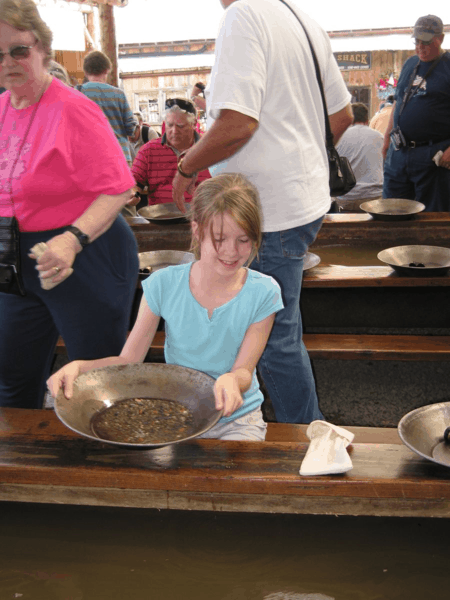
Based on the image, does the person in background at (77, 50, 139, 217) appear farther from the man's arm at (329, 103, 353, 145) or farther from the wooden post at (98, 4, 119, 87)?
the wooden post at (98, 4, 119, 87)

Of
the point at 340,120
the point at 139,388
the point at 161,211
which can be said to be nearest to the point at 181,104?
the point at 161,211

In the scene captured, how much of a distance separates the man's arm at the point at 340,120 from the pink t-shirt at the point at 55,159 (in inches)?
37.6

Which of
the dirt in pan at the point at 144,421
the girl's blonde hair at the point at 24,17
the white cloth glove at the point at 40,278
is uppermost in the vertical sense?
the girl's blonde hair at the point at 24,17

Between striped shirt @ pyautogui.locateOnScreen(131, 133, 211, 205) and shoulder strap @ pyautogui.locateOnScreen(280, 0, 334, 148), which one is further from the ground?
shoulder strap @ pyautogui.locateOnScreen(280, 0, 334, 148)

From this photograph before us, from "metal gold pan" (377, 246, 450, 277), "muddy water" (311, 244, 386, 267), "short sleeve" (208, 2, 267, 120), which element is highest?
"short sleeve" (208, 2, 267, 120)

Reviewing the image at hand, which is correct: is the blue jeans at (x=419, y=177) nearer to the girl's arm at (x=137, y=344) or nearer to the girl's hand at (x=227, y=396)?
the girl's arm at (x=137, y=344)

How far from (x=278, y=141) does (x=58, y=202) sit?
729 millimetres

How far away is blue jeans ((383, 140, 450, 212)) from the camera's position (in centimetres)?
443

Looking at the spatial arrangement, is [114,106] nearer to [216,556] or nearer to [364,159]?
[364,159]

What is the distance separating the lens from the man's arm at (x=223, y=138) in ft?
6.07

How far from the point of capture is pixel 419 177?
453 cm

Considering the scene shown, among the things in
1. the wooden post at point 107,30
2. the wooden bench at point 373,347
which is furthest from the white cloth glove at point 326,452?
the wooden post at point 107,30

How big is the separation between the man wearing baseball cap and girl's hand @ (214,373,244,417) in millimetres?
3403

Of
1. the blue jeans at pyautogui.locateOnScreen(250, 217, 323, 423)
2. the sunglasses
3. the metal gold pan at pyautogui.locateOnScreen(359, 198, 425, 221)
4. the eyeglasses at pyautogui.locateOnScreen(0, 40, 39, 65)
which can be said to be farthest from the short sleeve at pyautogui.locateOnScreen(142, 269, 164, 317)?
the sunglasses
